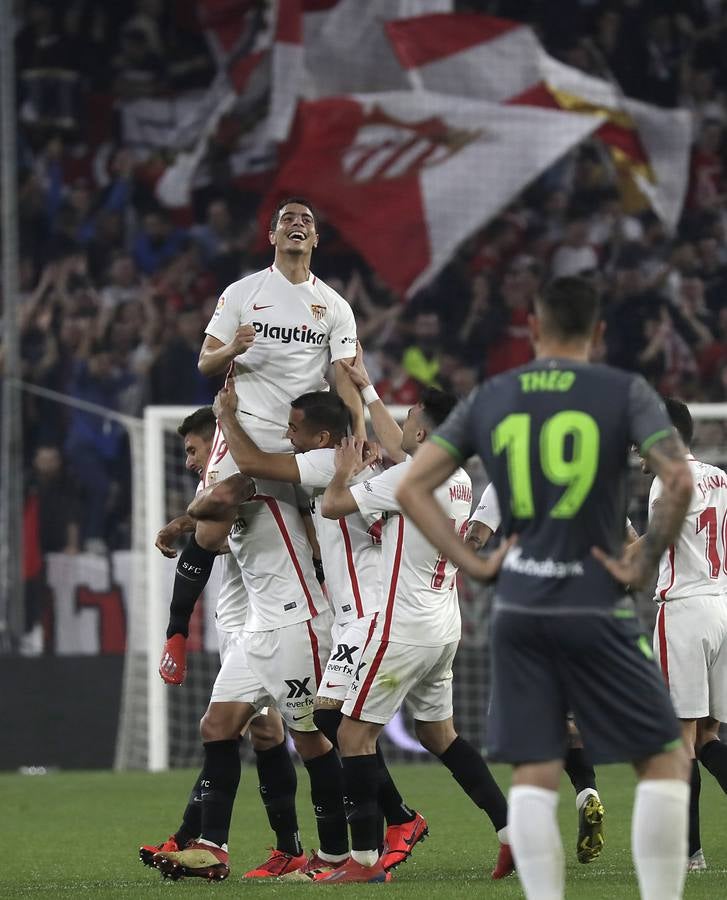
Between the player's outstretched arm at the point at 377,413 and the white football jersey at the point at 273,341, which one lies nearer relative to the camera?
the white football jersey at the point at 273,341

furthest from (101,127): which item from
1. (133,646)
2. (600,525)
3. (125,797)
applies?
(600,525)

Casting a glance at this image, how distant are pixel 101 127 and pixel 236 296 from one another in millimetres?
12460

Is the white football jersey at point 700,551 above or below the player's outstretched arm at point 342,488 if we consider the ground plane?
below

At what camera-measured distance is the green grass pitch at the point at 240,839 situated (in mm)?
6039

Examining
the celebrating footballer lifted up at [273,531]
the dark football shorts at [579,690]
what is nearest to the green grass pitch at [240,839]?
the celebrating footballer lifted up at [273,531]

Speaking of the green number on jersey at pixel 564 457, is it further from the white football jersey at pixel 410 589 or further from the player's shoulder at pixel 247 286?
the player's shoulder at pixel 247 286

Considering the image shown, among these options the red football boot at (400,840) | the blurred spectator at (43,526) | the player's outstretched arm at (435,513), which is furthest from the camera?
the blurred spectator at (43,526)

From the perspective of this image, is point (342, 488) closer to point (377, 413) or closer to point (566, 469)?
point (377, 413)

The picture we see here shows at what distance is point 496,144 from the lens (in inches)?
662

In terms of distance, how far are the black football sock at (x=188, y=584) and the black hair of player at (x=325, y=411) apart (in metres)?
0.84

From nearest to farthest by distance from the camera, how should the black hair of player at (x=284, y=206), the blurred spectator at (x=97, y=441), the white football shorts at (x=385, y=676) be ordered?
the white football shorts at (x=385, y=676)
the black hair of player at (x=284, y=206)
the blurred spectator at (x=97, y=441)

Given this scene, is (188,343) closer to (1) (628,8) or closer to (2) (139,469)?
(2) (139,469)

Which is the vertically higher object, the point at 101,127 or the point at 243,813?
the point at 101,127

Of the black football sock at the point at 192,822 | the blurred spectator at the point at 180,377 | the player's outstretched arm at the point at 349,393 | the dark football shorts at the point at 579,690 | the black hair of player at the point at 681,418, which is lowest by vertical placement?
the black football sock at the point at 192,822
